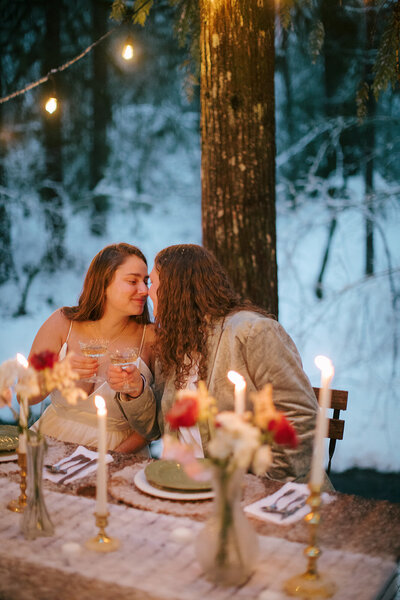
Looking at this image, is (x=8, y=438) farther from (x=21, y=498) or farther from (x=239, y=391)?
(x=239, y=391)

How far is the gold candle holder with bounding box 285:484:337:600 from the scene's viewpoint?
1.25 metres

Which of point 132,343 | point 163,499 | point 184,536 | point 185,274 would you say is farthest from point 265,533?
point 132,343

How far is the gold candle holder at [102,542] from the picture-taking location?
1.41m

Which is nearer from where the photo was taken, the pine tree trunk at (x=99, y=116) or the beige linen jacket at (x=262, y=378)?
the beige linen jacket at (x=262, y=378)

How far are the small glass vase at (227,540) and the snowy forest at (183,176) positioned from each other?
297 cm

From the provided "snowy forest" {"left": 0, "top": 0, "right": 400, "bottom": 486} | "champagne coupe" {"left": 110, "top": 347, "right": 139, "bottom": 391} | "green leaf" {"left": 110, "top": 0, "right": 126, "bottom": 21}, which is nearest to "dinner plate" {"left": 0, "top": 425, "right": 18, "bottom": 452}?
"champagne coupe" {"left": 110, "top": 347, "right": 139, "bottom": 391}

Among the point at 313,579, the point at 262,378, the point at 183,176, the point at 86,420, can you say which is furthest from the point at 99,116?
the point at 313,579

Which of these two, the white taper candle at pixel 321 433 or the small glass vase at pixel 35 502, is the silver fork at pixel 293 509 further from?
the small glass vase at pixel 35 502

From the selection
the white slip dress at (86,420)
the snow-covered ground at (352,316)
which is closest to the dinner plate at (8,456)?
the white slip dress at (86,420)

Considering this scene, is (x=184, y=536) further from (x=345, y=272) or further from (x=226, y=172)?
(x=345, y=272)

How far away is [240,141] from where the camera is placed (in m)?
2.80

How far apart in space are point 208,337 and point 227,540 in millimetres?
1217

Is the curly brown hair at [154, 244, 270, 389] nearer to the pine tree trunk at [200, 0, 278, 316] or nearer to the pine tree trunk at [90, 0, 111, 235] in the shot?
the pine tree trunk at [200, 0, 278, 316]

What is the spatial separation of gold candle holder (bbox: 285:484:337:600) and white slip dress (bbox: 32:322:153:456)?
1.52m
